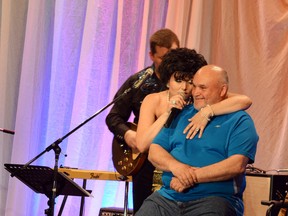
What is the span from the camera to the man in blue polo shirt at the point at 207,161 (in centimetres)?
263

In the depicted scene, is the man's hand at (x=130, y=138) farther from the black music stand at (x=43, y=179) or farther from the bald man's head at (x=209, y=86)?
the bald man's head at (x=209, y=86)

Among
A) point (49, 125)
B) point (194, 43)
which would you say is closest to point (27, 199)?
point (49, 125)

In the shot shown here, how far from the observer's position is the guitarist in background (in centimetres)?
353

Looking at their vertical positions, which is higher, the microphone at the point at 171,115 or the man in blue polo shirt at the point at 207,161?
the microphone at the point at 171,115

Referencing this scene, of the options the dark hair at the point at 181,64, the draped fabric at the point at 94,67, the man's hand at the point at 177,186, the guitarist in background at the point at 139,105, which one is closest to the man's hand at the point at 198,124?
the man's hand at the point at 177,186

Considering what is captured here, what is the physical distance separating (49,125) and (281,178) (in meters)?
2.20

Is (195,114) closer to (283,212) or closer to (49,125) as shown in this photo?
(283,212)

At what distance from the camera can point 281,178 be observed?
3576 mm

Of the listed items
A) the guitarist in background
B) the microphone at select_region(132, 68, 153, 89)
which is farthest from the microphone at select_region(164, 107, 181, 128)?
the microphone at select_region(132, 68, 153, 89)

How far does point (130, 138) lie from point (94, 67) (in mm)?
1521

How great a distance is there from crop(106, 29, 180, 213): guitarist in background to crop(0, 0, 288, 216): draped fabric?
1.11 m

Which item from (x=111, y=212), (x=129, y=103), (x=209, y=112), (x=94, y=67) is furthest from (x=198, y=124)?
(x=94, y=67)

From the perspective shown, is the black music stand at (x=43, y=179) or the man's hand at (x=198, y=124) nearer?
the man's hand at (x=198, y=124)

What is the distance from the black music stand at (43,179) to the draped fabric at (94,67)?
4.37 ft
